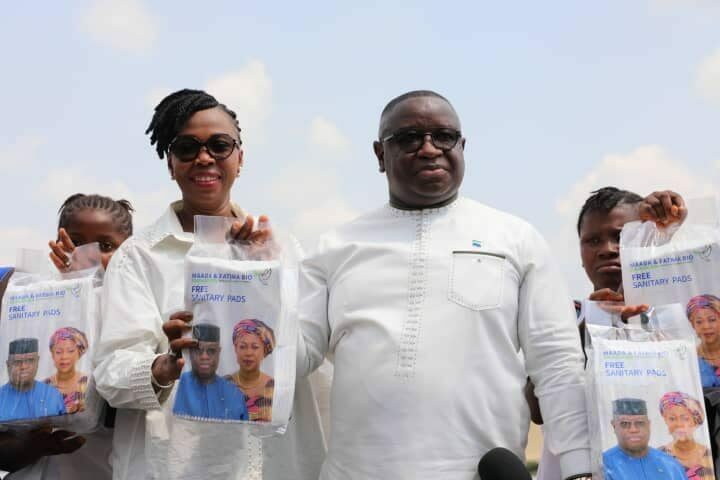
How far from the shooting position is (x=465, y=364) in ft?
10.4

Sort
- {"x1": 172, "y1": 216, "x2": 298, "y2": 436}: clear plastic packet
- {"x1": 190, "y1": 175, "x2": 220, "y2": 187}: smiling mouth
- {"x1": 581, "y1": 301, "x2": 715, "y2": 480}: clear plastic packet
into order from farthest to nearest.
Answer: {"x1": 190, "y1": 175, "x2": 220, "y2": 187}: smiling mouth, {"x1": 172, "y1": 216, "x2": 298, "y2": 436}: clear plastic packet, {"x1": 581, "y1": 301, "x2": 715, "y2": 480}: clear plastic packet

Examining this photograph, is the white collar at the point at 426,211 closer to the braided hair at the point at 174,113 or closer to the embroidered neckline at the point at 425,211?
the embroidered neckline at the point at 425,211

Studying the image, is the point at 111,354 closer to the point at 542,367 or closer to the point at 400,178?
the point at 400,178

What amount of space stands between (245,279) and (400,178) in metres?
0.84

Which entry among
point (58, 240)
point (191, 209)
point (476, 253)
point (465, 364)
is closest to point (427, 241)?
point (476, 253)

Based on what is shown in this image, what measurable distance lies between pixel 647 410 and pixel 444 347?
0.76 m

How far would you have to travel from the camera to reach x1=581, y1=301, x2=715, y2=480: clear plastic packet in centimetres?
280

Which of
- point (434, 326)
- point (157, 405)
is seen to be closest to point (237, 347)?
point (157, 405)

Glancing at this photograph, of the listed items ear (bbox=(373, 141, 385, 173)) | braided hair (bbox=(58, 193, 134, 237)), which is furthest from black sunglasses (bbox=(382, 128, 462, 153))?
braided hair (bbox=(58, 193, 134, 237))

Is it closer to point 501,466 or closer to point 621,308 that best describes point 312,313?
point 501,466

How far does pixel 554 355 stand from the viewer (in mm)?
3178

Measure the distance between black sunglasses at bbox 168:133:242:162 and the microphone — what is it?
1727mm

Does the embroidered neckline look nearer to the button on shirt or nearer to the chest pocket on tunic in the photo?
the button on shirt

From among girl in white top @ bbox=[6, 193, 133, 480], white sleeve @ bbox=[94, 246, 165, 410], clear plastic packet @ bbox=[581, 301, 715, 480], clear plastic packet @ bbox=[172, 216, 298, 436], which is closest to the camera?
clear plastic packet @ bbox=[581, 301, 715, 480]
